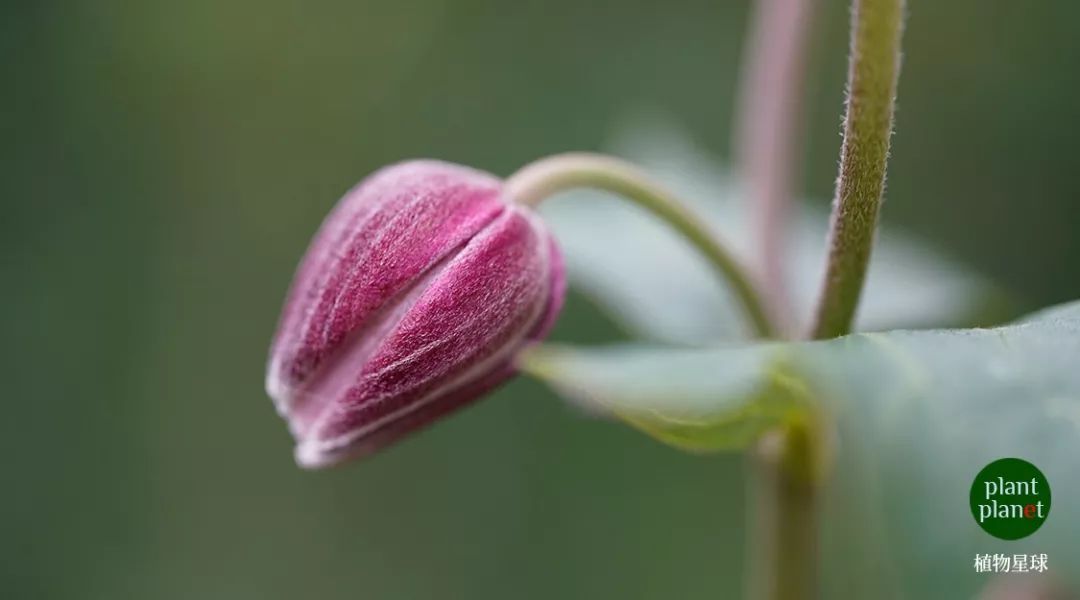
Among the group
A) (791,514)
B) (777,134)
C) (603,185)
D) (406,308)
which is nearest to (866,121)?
(603,185)

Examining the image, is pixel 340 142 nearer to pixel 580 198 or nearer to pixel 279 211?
pixel 279 211

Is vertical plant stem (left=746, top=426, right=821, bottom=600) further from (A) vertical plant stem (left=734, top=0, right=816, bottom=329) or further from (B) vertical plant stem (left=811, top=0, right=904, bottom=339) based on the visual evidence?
(B) vertical plant stem (left=811, top=0, right=904, bottom=339)

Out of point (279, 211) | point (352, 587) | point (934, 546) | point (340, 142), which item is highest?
point (340, 142)

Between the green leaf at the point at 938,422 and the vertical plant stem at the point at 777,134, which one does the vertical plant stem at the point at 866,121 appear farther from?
the vertical plant stem at the point at 777,134

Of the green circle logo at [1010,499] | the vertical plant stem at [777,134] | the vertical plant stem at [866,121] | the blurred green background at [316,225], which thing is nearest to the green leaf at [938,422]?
the green circle logo at [1010,499]

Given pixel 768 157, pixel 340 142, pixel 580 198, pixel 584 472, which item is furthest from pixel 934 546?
pixel 340 142

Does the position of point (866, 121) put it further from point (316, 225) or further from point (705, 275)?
point (316, 225)
